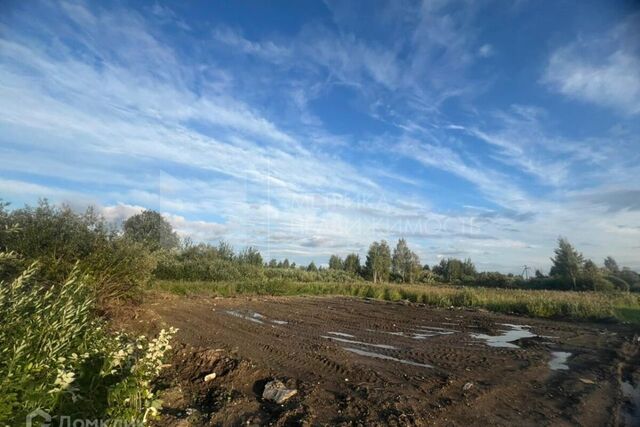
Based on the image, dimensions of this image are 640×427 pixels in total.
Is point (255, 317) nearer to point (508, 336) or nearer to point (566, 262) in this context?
point (508, 336)

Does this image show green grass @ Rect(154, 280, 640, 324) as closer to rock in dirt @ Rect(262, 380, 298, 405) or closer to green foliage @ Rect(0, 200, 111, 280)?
green foliage @ Rect(0, 200, 111, 280)

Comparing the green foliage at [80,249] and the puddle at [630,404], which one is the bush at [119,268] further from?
the puddle at [630,404]

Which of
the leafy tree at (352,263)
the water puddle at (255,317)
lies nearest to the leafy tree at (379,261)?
the leafy tree at (352,263)

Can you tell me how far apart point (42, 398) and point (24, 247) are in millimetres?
7061

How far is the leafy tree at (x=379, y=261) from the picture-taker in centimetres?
5556

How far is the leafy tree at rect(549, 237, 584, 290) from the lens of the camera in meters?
41.1

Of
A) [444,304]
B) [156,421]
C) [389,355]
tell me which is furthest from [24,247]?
[444,304]

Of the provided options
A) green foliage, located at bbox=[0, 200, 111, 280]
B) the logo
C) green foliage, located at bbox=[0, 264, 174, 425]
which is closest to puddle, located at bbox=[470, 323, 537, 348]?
green foliage, located at bbox=[0, 264, 174, 425]

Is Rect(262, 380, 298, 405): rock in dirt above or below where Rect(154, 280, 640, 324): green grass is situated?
below

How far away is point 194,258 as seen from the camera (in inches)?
1334

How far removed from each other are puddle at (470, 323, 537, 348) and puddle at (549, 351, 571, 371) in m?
1.09

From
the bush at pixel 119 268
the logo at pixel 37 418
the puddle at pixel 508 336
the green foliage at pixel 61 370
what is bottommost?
the puddle at pixel 508 336

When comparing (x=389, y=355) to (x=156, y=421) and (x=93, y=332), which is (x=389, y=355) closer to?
(x=156, y=421)

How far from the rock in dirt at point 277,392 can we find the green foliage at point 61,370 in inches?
75.5
